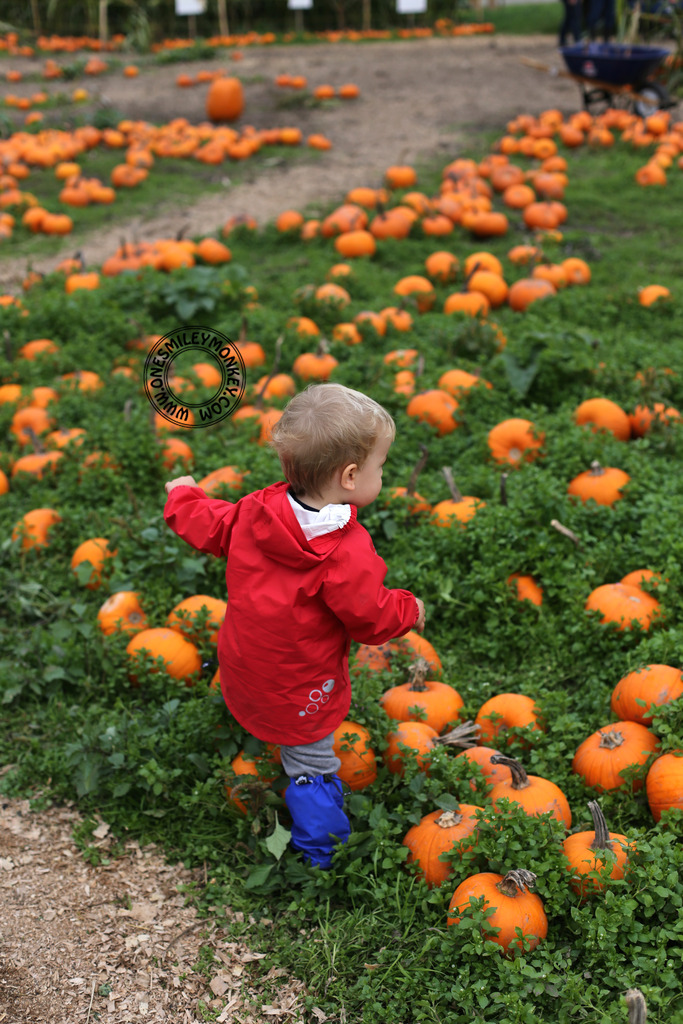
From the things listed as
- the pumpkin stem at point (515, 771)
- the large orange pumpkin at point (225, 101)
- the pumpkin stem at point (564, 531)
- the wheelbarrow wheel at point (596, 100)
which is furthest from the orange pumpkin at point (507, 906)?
the large orange pumpkin at point (225, 101)

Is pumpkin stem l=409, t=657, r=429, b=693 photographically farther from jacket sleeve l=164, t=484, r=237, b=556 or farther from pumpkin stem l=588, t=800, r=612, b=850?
jacket sleeve l=164, t=484, r=237, b=556

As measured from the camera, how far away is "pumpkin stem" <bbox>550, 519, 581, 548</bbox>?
4105mm

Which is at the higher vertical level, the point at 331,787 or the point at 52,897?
the point at 331,787

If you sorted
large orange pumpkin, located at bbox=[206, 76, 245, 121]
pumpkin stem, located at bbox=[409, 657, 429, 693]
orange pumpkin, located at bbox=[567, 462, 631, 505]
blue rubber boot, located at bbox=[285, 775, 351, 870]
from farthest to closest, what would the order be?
large orange pumpkin, located at bbox=[206, 76, 245, 121] < orange pumpkin, located at bbox=[567, 462, 631, 505] < pumpkin stem, located at bbox=[409, 657, 429, 693] < blue rubber boot, located at bbox=[285, 775, 351, 870]

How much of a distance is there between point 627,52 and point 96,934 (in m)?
14.5

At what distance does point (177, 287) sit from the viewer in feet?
23.5

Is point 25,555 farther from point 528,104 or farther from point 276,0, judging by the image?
point 276,0

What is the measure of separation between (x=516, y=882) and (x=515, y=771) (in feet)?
1.51

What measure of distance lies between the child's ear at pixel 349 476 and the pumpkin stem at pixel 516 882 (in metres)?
1.36

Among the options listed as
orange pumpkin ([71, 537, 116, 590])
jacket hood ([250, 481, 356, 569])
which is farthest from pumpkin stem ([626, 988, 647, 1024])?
orange pumpkin ([71, 537, 116, 590])

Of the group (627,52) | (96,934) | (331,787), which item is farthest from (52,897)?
(627,52)

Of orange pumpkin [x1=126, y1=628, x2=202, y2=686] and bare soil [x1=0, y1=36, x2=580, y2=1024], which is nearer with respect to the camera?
bare soil [x1=0, y1=36, x2=580, y2=1024]

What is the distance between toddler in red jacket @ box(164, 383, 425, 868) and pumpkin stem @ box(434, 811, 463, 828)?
362 mm

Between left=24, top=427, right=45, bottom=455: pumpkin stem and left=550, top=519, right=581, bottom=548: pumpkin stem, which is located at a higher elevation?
left=550, top=519, right=581, bottom=548: pumpkin stem
